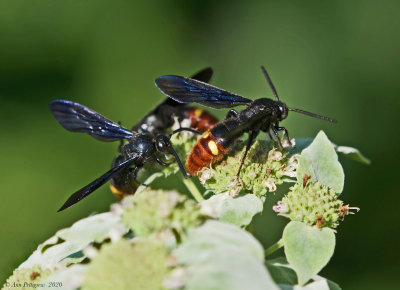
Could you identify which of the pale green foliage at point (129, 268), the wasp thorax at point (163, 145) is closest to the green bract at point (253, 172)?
the wasp thorax at point (163, 145)

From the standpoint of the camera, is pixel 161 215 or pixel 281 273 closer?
pixel 161 215

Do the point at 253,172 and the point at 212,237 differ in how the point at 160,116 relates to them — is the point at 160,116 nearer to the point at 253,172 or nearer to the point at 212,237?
the point at 253,172

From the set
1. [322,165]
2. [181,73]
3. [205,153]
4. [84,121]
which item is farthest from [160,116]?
[322,165]

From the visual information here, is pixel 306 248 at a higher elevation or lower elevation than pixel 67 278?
lower

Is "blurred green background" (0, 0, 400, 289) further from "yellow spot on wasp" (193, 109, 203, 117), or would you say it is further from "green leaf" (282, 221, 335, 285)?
"green leaf" (282, 221, 335, 285)

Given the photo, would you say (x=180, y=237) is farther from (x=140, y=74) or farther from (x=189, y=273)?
(x=140, y=74)

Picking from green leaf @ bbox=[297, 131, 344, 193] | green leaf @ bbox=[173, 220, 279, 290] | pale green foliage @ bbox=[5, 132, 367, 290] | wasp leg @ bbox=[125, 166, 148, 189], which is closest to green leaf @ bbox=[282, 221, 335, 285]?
pale green foliage @ bbox=[5, 132, 367, 290]

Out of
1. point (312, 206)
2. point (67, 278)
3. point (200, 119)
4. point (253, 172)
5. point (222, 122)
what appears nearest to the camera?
point (67, 278)
